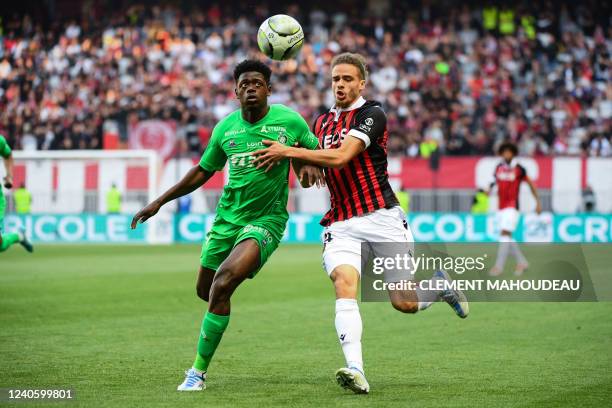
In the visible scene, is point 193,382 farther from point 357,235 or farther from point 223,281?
point 357,235

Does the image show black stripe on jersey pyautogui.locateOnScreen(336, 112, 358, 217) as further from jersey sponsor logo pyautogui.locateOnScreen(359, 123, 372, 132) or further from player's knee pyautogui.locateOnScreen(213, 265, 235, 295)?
player's knee pyautogui.locateOnScreen(213, 265, 235, 295)

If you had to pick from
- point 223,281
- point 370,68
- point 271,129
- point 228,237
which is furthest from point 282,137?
point 370,68

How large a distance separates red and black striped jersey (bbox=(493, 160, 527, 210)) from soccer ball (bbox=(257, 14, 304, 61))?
885 centimetres

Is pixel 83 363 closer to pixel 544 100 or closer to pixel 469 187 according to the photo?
pixel 469 187

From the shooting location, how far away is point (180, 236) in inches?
1129

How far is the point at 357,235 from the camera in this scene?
290 inches

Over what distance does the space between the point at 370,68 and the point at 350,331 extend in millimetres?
26667

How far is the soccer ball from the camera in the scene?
8.90 metres

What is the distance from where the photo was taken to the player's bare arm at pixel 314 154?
671 centimetres

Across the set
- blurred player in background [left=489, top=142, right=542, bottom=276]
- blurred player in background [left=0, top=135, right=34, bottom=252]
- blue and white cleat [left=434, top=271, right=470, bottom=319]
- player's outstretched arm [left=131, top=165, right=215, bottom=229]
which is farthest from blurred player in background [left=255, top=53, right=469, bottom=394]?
blurred player in background [left=489, top=142, right=542, bottom=276]

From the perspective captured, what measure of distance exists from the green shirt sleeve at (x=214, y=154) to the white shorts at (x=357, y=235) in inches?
39.2

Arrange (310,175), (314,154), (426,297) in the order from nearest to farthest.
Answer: (314,154), (310,175), (426,297)

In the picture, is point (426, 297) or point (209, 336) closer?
point (209, 336)

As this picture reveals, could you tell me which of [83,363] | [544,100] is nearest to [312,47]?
[544,100]
